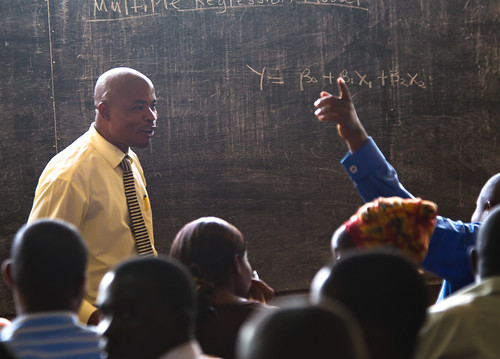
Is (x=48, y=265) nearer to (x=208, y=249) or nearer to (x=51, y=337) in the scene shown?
(x=51, y=337)

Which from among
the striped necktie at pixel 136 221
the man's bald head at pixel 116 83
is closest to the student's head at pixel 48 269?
the striped necktie at pixel 136 221

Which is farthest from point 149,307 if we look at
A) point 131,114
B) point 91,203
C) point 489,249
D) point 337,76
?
point 337,76

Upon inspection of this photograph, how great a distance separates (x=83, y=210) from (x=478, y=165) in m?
2.57

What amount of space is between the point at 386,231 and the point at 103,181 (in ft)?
4.52

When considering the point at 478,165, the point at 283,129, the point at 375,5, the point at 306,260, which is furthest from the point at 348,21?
the point at 306,260

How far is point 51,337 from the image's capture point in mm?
1312

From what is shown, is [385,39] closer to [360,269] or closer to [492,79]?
[492,79]

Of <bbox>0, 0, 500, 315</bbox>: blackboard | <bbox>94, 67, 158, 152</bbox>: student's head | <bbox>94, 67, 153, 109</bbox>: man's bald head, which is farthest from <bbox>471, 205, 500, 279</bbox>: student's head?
<bbox>0, 0, 500, 315</bbox>: blackboard

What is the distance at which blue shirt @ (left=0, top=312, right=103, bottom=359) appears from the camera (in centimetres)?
128

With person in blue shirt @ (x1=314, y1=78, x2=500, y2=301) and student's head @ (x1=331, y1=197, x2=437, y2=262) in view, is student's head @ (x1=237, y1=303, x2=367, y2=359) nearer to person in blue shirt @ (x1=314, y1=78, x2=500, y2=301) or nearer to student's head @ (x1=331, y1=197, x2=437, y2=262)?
student's head @ (x1=331, y1=197, x2=437, y2=262)

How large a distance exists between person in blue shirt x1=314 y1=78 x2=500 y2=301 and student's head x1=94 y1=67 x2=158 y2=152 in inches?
42.0

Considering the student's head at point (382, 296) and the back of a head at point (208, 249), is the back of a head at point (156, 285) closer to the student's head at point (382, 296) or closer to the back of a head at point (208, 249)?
the student's head at point (382, 296)

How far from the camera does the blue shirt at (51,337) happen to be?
4.21ft

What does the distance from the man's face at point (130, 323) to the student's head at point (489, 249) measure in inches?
26.3
